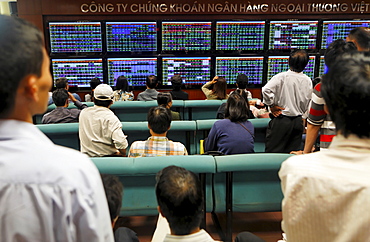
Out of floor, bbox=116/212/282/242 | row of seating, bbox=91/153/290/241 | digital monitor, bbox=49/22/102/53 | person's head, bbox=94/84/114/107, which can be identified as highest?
digital monitor, bbox=49/22/102/53

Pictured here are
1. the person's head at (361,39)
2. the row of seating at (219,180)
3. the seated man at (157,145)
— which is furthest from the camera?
the seated man at (157,145)

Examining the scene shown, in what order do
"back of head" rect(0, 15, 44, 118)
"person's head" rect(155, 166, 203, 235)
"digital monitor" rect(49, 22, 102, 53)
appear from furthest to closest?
1. "digital monitor" rect(49, 22, 102, 53)
2. "person's head" rect(155, 166, 203, 235)
3. "back of head" rect(0, 15, 44, 118)

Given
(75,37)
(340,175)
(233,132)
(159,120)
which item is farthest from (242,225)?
(75,37)

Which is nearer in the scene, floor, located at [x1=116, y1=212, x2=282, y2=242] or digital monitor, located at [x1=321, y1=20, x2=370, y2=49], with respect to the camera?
floor, located at [x1=116, y1=212, x2=282, y2=242]

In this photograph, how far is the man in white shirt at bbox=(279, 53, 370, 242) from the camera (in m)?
0.90

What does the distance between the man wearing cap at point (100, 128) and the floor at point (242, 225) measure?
66 centimetres

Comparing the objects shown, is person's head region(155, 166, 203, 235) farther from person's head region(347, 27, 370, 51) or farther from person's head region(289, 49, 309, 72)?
person's head region(289, 49, 309, 72)

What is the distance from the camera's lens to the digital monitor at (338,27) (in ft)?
19.5

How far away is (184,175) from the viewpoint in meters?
1.49

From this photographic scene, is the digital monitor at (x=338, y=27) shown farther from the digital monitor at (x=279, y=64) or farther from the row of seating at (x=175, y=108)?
the row of seating at (x=175, y=108)

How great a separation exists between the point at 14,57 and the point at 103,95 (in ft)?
7.42

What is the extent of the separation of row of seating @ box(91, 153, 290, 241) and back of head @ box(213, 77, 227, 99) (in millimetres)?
2574

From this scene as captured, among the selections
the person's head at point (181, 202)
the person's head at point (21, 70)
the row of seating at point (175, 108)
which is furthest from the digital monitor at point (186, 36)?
the person's head at point (21, 70)

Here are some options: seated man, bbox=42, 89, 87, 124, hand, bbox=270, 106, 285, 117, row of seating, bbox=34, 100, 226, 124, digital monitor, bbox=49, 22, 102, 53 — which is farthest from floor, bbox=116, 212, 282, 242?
digital monitor, bbox=49, 22, 102, 53
